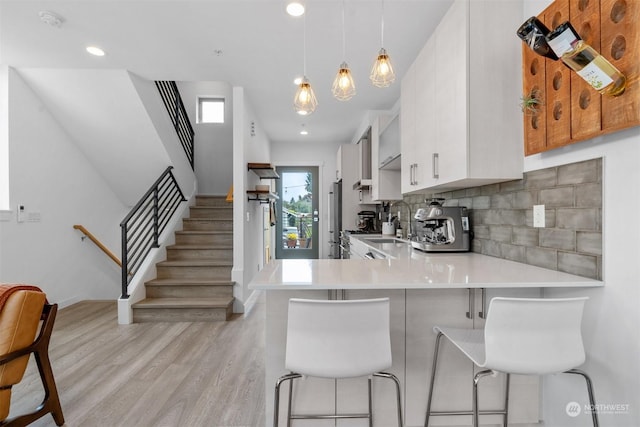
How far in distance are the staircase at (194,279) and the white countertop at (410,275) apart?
2073mm

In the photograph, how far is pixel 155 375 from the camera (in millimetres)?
2328

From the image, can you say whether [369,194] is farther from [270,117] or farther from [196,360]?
[196,360]

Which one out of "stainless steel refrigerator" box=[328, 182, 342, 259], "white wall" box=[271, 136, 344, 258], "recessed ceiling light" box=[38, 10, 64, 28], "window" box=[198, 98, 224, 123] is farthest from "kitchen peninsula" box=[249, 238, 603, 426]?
"white wall" box=[271, 136, 344, 258]

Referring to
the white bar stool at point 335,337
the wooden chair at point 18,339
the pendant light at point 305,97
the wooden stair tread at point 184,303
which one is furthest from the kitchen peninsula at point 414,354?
the wooden stair tread at point 184,303

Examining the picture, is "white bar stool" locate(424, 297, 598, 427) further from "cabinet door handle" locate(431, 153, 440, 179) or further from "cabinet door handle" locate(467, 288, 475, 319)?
"cabinet door handle" locate(431, 153, 440, 179)

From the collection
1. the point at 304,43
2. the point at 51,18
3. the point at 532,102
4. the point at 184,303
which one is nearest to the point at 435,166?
the point at 532,102

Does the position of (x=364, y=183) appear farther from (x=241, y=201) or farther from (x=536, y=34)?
(x=536, y=34)

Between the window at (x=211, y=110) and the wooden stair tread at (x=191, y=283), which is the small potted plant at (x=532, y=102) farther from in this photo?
the window at (x=211, y=110)

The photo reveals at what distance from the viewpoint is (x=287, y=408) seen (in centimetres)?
169

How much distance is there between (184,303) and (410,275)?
2.84 m

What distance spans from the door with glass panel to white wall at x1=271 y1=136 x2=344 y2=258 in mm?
121

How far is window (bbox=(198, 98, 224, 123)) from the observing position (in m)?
5.74

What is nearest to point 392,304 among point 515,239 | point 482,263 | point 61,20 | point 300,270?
point 300,270

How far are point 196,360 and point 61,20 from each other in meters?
2.90
